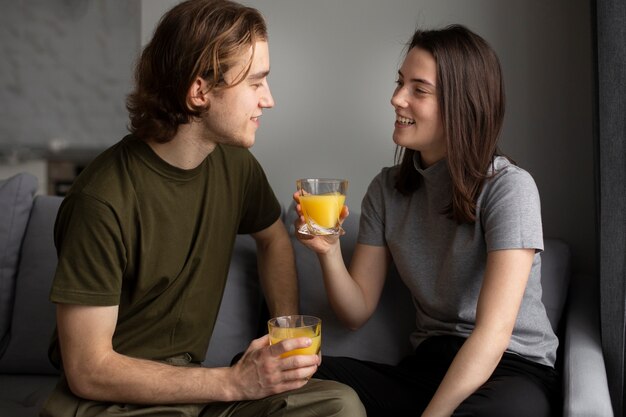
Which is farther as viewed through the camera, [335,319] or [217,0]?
[335,319]

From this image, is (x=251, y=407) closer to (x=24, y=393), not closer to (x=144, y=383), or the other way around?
(x=144, y=383)

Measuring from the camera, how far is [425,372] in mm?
1945

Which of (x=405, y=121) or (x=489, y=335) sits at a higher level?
(x=405, y=121)

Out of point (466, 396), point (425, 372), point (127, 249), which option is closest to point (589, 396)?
point (466, 396)

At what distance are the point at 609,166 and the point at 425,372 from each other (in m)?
0.68

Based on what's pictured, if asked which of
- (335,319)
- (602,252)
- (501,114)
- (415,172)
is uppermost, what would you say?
(501,114)

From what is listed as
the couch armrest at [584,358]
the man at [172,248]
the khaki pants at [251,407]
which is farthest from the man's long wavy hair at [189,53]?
the couch armrest at [584,358]

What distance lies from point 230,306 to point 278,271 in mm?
219

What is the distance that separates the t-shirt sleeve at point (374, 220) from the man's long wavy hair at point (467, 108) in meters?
0.23

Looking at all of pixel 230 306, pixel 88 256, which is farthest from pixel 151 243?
pixel 230 306

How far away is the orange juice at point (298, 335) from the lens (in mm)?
1573

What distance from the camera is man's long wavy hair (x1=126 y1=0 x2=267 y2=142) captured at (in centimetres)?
179

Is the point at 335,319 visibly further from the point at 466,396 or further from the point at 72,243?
the point at 72,243

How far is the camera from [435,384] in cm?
188
